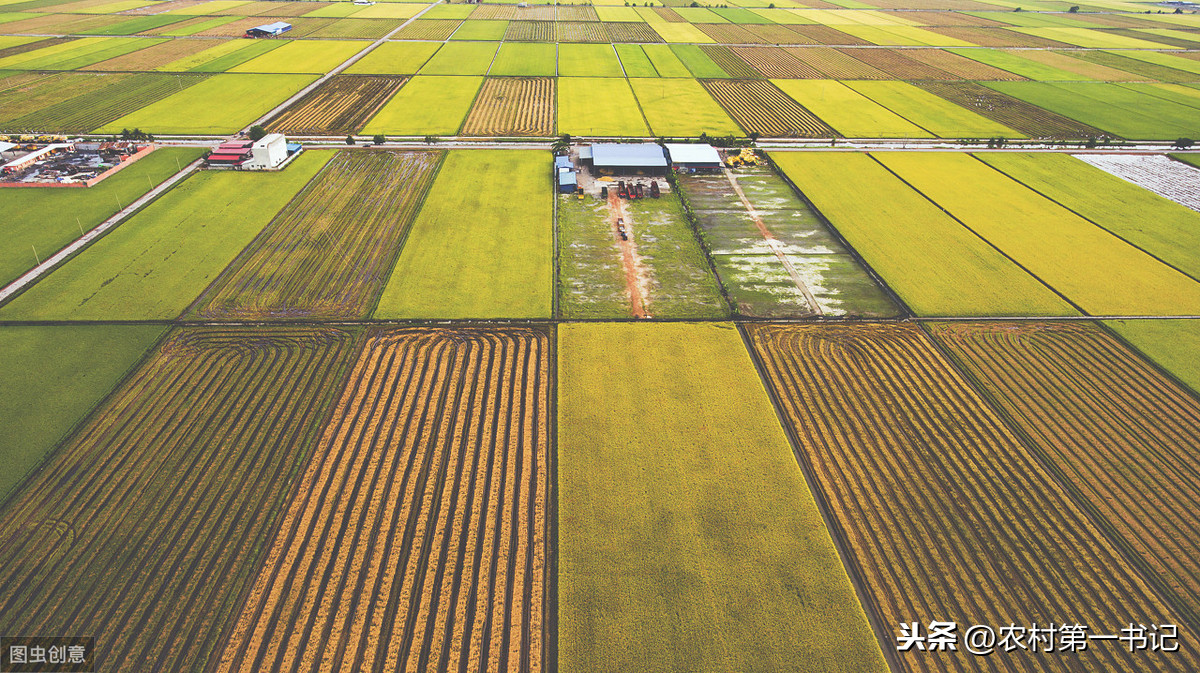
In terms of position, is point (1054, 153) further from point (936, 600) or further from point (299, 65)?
point (299, 65)

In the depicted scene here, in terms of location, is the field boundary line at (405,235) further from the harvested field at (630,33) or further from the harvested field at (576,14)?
the harvested field at (576,14)

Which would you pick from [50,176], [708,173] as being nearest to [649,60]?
[708,173]

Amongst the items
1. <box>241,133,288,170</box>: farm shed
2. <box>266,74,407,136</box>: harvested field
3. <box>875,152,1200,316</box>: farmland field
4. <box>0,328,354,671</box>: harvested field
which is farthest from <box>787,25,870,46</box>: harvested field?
<box>0,328,354,671</box>: harvested field

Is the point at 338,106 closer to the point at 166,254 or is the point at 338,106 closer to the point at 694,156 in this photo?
the point at 166,254

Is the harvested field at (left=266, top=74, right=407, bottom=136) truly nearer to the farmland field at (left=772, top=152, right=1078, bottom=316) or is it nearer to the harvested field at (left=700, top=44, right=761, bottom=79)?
the farmland field at (left=772, top=152, right=1078, bottom=316)

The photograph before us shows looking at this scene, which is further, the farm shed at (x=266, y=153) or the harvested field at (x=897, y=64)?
the harvested field at (x=897, y=64)

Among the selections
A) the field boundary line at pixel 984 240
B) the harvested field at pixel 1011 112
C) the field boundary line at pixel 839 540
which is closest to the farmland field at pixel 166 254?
the field boundary line at pixel 839 540
